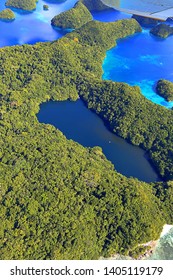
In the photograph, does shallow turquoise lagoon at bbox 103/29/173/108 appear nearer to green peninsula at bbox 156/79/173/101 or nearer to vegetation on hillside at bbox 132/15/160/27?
green peninsula at bbox 156/79/173/101

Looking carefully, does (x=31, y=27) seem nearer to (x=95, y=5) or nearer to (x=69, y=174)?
(x=95, y=5)

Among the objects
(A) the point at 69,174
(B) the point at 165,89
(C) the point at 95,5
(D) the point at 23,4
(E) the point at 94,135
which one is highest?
(C) the point at 95,5

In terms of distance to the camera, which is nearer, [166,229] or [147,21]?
[166,229]

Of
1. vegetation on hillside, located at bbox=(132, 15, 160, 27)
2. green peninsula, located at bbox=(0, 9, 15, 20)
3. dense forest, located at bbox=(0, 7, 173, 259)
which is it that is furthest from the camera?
vegetation on hillside, located at bbox=(132, 15, 160, 27)

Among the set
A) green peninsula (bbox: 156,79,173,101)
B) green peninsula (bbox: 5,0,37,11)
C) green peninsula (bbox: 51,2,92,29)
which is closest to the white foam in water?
green peninsula (bbox: 156,79,173,101)

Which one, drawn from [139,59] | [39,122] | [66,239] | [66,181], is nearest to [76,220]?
[66,239]

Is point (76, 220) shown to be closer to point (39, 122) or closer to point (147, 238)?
point (147, 238)

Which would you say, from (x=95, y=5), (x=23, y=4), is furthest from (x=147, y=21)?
(x=23, y=4)
